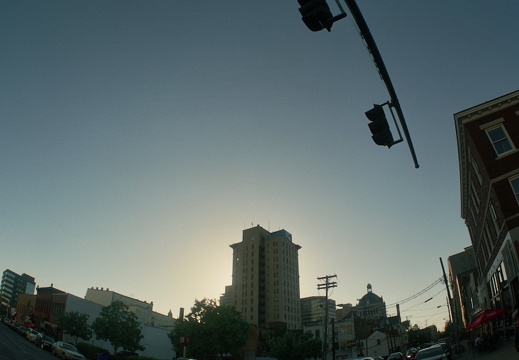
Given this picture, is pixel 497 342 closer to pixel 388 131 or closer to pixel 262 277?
pixel 388 131

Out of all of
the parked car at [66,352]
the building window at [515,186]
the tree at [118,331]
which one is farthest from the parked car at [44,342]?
the building window at [515,186]

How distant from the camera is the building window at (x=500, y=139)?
2500 cm

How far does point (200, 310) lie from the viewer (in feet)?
149

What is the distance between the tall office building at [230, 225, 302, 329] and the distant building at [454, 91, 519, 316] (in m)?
97.7

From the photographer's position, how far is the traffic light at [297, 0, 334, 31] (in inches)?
167

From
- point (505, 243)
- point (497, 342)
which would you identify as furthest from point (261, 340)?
point (505, 243)

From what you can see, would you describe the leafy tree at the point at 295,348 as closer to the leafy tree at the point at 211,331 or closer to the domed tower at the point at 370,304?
the leafy tree at the point at 211,331

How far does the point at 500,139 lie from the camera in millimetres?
25312

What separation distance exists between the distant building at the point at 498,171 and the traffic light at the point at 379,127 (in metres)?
22.0

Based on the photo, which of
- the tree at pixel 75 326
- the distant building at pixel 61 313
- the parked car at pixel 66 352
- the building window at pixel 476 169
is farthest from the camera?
the distant building at pixel 61 313

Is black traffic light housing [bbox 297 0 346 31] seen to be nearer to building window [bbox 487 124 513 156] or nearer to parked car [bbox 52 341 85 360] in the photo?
building window [bbox 487 124 513 156]

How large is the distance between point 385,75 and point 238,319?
150 ft

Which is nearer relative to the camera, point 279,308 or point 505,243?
point 505,243

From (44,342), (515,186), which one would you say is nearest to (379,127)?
(515,186)
